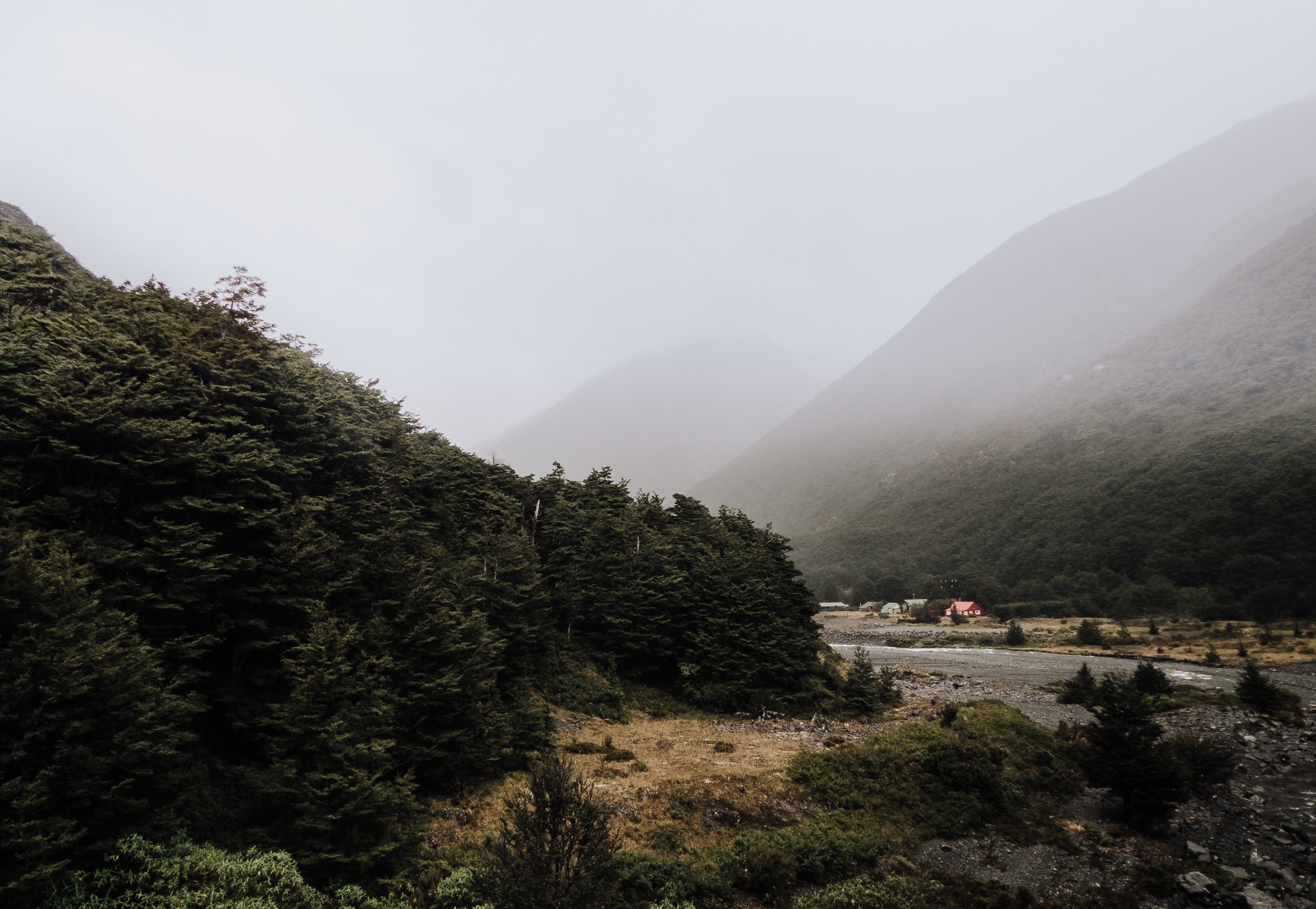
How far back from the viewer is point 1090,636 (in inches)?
2827

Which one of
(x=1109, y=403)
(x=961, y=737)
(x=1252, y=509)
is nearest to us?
(x=961, y=737)

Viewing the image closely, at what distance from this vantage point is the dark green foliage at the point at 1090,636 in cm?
7044

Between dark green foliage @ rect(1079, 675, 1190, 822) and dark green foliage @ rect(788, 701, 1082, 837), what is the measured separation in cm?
273

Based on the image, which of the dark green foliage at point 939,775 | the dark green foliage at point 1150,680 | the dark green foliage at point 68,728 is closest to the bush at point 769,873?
the dark green foliage at point 939,775

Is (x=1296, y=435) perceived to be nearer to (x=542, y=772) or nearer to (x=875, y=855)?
(x=875, y=855)

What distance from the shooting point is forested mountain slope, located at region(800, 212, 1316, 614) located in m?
93.7

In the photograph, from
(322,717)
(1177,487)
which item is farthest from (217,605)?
(1177,487)

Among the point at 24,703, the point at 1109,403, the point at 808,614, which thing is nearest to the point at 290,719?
the point at 24,703

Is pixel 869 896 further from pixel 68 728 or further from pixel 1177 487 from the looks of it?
pixel 1177 487

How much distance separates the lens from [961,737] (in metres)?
25.1

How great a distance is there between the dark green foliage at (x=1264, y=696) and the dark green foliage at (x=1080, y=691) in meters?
7.61

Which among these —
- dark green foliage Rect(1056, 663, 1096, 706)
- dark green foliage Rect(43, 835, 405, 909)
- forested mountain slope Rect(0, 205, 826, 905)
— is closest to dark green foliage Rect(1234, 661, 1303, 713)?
dark green foliage Rect(1056, 663, 1096, 706)

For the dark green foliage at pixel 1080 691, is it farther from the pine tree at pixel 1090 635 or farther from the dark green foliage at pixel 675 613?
the pine tree at pixel 1090 635

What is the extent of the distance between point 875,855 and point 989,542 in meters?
167
